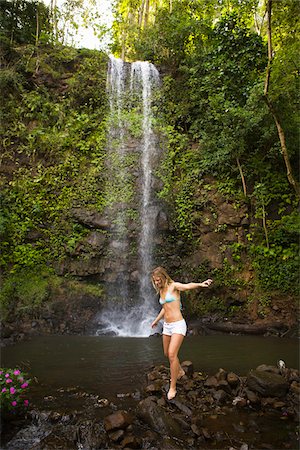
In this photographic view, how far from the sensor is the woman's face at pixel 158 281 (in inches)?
187

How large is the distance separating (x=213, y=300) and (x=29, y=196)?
Result: 7.46 m

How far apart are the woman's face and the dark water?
169 cm

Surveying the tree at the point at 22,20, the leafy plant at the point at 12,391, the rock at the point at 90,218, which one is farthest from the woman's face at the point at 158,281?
the tree at the point at 22,20

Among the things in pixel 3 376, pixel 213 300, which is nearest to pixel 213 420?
pixel 3 376

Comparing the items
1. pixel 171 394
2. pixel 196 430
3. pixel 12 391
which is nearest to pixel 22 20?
pixel 12 391

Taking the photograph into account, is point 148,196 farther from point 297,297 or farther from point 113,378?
point 113,378

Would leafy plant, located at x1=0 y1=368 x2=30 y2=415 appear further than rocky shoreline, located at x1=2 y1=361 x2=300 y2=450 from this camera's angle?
Yes

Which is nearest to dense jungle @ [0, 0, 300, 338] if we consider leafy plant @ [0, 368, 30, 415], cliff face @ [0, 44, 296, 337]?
cliff face @ [0, 44, 296, 337]

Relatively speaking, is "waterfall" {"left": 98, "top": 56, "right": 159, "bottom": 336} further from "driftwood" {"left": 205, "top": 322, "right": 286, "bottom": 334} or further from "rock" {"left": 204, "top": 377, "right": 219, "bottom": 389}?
"rock" {"left": 204, "top": 377, "right": 219, "bottom": 389}

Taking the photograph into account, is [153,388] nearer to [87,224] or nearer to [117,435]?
[117,435]

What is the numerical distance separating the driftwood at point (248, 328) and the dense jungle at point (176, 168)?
0.26 m

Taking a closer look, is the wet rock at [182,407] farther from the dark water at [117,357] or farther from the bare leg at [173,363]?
the dark water at [117,357]

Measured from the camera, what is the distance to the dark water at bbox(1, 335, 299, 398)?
545 cm

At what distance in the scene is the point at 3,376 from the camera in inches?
155
